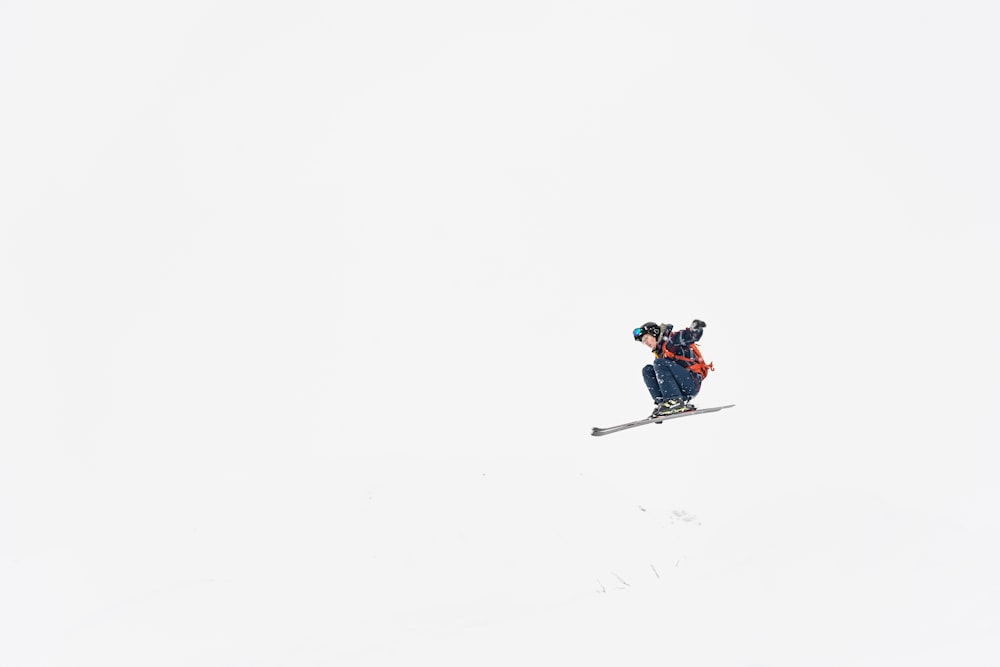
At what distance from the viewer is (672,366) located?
42.1ft

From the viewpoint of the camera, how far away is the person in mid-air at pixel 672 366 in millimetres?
12812

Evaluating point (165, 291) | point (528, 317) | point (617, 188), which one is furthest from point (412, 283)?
point (165, 291)

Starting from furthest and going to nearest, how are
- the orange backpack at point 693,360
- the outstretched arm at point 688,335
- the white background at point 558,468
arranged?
the orange backpack at point 693,360 → the outstretched arm at point 688,335 → the white background at point 558,468

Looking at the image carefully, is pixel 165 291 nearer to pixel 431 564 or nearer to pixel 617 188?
pixel 617 188

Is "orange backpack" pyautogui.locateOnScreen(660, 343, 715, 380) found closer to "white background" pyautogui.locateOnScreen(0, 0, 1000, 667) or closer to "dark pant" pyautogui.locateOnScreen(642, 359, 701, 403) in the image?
"dark pant" pyautogui.locateOnScreen(642, 359, 701, 403)

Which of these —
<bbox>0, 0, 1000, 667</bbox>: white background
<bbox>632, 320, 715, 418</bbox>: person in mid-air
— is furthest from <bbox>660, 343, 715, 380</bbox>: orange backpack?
<bbox>0, 0, 1000, 667</bbox>: white background

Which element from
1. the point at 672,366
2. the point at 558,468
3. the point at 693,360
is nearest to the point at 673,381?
the point at 672,366

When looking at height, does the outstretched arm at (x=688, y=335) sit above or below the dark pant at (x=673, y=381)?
above

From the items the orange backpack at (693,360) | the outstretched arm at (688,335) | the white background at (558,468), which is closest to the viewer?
the white background at (558,468)

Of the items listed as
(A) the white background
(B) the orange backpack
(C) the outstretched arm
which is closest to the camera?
(A) the white background

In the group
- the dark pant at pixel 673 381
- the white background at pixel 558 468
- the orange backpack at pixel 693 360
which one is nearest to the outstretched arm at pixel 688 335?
the orange backpack at pixel 693 360

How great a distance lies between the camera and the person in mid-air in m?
12.8

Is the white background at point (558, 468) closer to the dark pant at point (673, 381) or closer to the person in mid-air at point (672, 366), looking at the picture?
the person in mid-air at point (672, 366)

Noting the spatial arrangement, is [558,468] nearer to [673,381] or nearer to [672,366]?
[673,381]
